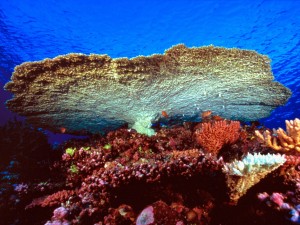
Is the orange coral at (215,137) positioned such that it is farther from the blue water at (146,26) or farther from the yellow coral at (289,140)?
the blue water at (146,26)

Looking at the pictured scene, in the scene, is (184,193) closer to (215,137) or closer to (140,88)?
(215,137)

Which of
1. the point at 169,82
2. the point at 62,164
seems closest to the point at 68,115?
the point at 62,164

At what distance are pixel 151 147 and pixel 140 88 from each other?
1727 mm

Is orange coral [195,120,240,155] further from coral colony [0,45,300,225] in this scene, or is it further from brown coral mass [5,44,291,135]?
brown coral mass [5,44,291,135]

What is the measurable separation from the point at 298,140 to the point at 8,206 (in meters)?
6.35

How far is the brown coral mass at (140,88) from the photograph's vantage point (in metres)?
5.05

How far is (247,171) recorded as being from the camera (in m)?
2.96

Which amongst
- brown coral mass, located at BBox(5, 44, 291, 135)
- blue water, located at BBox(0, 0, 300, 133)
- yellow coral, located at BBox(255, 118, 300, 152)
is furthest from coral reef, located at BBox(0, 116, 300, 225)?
blue water, located at BBox(0, 0, 300, 133)

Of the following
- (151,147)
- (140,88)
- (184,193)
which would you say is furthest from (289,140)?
(140,88)

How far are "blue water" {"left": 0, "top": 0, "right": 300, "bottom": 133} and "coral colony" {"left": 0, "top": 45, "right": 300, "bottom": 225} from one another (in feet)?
21.1

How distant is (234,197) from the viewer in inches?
128

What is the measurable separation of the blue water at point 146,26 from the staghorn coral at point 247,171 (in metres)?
10.3

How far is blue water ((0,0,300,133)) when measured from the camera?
37.5ft

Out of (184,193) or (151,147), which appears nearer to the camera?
(184,193)
